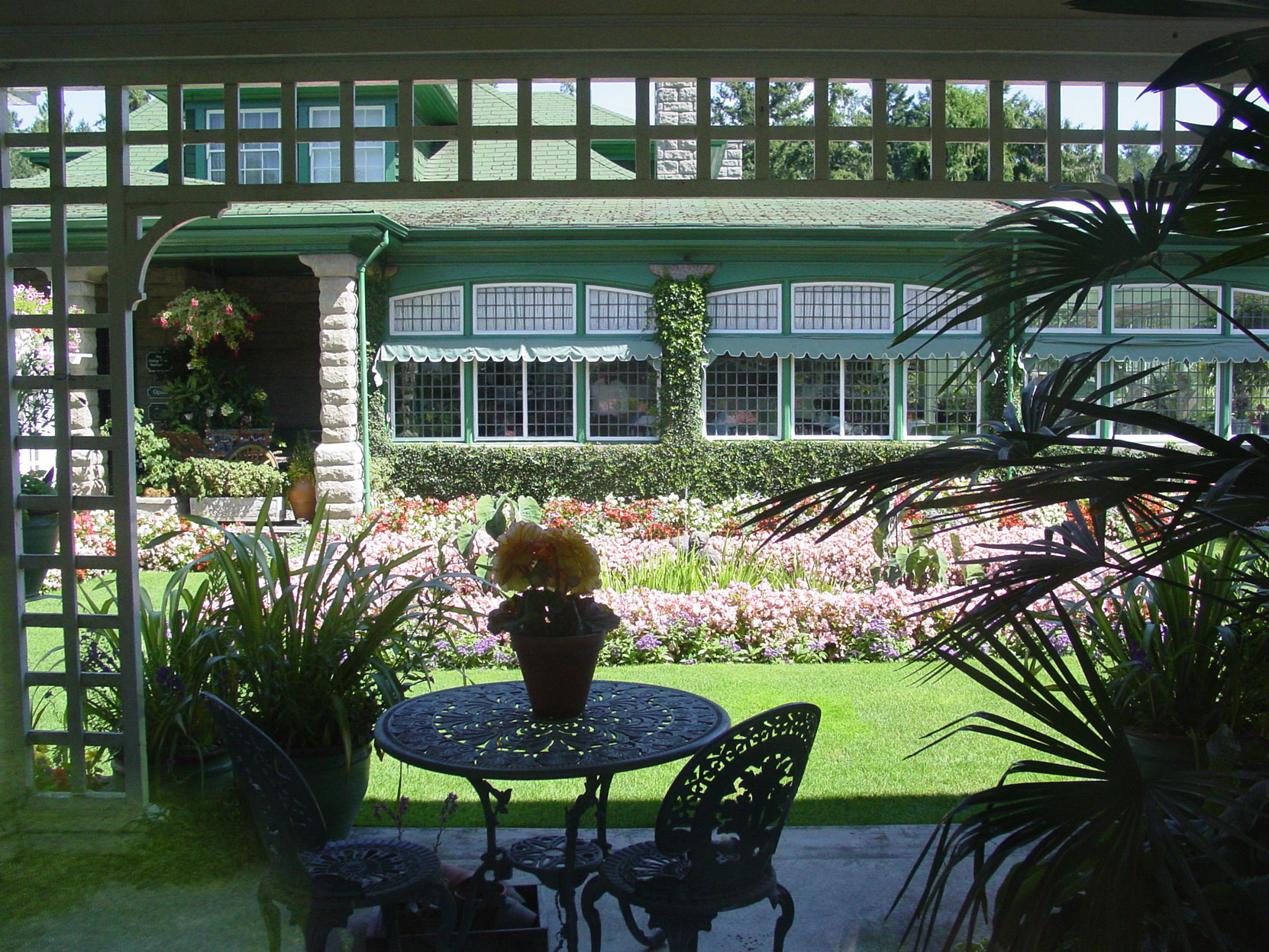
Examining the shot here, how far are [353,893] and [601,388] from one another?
36.5ft

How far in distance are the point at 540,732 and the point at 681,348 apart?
33.8 ft

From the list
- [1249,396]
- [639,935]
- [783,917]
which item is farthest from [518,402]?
[783,917]

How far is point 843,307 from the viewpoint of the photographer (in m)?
13.4

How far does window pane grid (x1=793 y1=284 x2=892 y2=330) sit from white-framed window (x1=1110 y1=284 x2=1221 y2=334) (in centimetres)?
322

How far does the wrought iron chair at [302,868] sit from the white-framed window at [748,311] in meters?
11.1

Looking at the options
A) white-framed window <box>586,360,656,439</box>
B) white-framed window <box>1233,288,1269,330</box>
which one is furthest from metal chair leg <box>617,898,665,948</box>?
white-framed window <box>1233,288,1269,330</box>

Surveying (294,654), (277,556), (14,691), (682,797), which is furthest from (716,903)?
(14,691)

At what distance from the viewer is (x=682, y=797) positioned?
2.57 meters

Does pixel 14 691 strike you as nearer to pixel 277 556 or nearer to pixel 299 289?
pixel 277 556

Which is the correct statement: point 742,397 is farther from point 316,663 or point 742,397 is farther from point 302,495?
point 316,663

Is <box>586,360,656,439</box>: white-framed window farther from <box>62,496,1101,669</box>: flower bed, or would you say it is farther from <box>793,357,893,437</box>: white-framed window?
<box>62,496,1101,669</box>: flower bed

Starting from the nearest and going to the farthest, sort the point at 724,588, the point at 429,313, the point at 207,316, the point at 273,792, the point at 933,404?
1. the point at 273,792
2. the point at 724,588
3. the point at 207,316
4. the point at 429,313
5. the point at 933,404

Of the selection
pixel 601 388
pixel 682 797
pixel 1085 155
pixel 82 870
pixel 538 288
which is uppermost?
pixel 1085 155

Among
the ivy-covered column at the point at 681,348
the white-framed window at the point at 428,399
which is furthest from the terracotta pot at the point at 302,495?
the ivy-covered column at the point at 681,348
